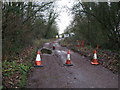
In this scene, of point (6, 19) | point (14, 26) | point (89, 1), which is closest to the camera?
point (6, 19)

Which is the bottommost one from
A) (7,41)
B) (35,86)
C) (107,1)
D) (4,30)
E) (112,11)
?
(35,86)

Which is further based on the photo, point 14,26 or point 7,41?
point 14,26

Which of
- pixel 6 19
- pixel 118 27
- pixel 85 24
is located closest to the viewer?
pixel 6 19

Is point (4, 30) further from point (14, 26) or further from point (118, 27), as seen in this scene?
point (118, 27)

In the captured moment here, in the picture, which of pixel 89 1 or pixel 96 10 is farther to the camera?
pixel 89 1

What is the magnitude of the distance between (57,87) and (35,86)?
2.90ft

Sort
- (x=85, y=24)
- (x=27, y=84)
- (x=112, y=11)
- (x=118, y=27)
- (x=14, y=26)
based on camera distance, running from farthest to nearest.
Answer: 1. (x=85, y=24)
2. (x=118, y=27)
3. (x=112, y=11)
4. (x=14, y=26)
5. (x=27, y=84)

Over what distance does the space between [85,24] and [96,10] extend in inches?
328

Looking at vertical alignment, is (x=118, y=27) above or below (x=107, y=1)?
below

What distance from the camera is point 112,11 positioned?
1041cm

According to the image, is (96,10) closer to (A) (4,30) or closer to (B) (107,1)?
(B) (107,1)

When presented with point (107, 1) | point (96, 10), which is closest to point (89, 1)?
point (96, 10)

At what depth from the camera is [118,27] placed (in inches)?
446

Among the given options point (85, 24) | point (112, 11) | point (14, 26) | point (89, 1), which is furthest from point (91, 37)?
point (14, 26)
